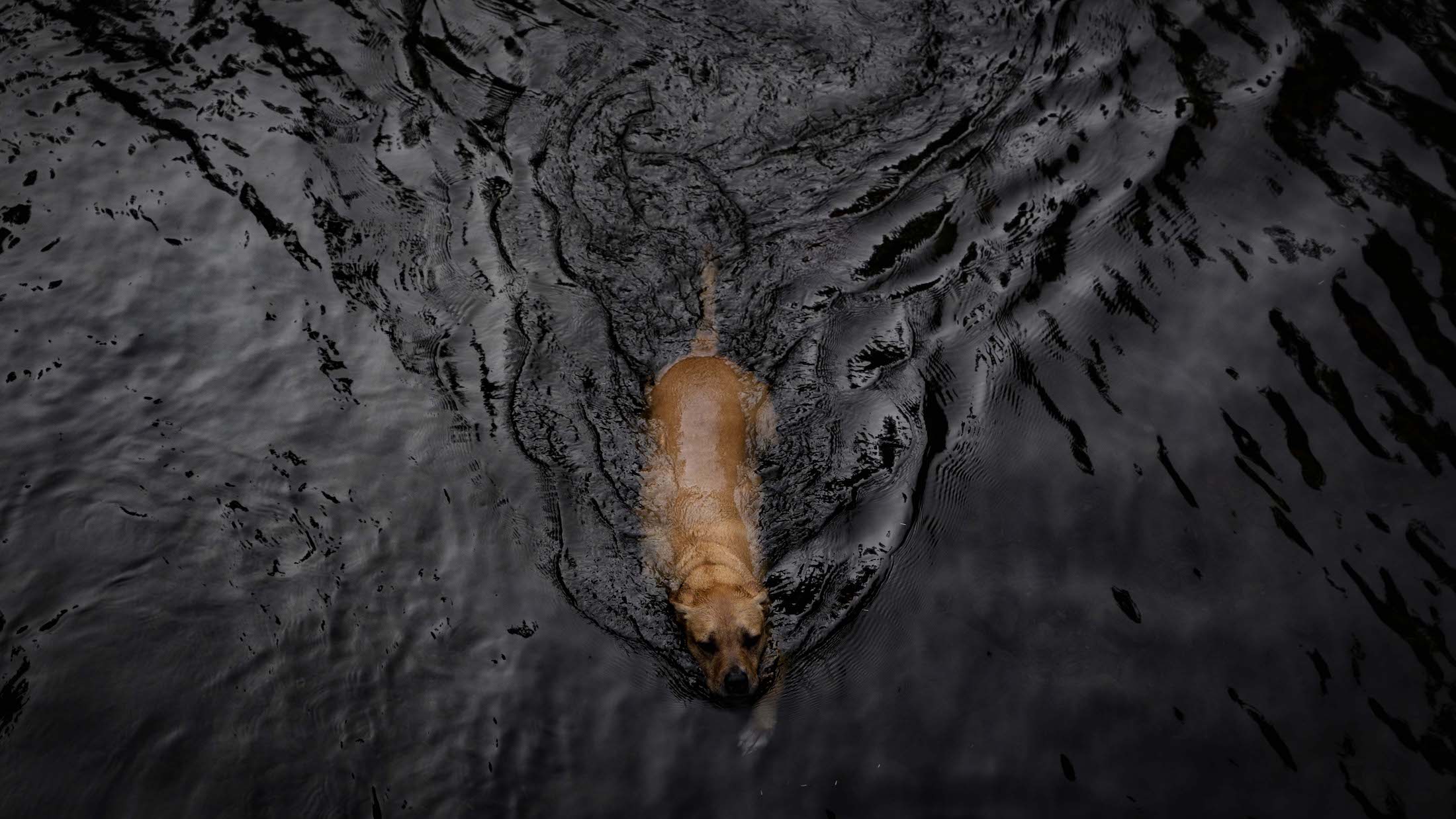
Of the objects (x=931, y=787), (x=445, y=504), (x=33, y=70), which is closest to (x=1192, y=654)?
(x=931, y=787)

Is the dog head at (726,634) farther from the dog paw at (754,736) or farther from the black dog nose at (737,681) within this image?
the dog paw at (754,736)

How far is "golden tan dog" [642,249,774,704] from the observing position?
5.57 m

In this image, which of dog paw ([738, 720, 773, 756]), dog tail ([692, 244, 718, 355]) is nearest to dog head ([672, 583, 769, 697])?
dog paw ([738, 720, 773, 756])

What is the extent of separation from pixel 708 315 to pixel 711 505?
187 cm

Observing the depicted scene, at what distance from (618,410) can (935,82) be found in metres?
4.57

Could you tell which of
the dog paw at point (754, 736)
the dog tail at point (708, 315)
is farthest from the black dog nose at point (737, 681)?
the dog tail at point (708, 315)

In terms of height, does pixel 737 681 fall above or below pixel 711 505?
below

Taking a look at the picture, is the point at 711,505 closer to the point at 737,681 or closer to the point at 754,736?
the point at 737,681

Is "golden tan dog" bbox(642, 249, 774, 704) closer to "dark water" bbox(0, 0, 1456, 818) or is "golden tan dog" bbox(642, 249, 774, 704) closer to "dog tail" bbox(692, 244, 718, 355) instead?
"dog tail" bbox(692, 244, 718, 355)

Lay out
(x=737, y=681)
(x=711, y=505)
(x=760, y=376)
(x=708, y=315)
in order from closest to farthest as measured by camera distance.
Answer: (x=737, y=681) → (x=711, y=505) → (x=760, y=376) → (x=708, y=315)

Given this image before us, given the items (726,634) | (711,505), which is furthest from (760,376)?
(726,634)

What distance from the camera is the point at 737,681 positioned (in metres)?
5.44

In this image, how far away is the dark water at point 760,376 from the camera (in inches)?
210

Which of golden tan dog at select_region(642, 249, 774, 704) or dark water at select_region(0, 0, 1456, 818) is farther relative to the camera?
golden tan dog at select_region(642, 249, 774, 704)
